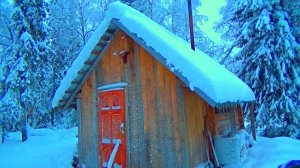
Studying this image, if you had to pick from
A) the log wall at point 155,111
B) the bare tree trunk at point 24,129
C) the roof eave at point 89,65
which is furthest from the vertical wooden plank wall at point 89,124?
the bare tree trunk at point 24,129

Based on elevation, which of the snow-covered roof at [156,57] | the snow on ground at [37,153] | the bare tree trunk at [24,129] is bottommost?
the snow on ground at [37,153]

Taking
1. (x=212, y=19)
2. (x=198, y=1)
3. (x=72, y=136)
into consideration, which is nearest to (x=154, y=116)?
(x=72, y=136)

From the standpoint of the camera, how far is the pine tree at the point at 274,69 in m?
13.1

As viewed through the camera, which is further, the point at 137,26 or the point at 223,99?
the point at 137,26

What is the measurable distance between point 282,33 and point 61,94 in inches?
395

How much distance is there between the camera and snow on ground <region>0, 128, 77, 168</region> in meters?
10.8

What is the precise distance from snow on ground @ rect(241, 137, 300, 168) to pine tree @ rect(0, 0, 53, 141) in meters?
11.3

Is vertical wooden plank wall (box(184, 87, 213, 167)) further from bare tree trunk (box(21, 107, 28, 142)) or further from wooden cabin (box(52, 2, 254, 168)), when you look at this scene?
bare tree trunk (box(21, 107, 28, 142))

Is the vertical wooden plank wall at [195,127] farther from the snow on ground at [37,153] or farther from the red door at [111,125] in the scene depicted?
the snow on ground at [37,153]

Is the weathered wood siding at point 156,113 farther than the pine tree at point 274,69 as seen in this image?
No

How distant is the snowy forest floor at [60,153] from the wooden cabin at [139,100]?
4.28ft

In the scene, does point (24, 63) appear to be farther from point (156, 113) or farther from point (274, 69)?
point (274, 69)

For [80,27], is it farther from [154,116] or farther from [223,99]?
[223,99]

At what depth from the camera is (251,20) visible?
46.3ft
